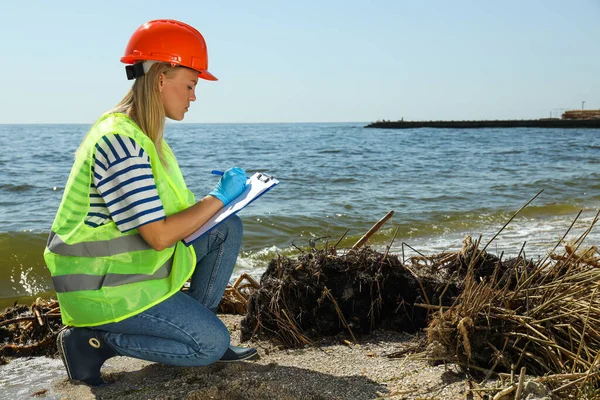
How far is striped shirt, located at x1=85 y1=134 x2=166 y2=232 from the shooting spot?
2.33m

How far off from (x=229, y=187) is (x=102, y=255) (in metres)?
0.58

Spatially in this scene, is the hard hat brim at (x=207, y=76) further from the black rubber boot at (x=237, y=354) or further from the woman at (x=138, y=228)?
the black rubber boot at (x=237, y=354)

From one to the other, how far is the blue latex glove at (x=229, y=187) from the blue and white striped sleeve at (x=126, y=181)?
305 mm

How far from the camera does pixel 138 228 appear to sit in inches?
93.8

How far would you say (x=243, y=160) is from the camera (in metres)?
19.8

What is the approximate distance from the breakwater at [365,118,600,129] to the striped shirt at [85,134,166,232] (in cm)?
5623

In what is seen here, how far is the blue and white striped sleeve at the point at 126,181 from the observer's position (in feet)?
7.63

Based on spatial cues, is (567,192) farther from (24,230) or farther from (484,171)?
(24,230)

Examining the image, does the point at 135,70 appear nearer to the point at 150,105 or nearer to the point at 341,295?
the point at 150,105

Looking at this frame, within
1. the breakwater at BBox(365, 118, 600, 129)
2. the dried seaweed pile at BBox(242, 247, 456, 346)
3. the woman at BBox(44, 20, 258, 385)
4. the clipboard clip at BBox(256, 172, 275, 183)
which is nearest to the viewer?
the woman at BBox(44, 20, 258, 385)

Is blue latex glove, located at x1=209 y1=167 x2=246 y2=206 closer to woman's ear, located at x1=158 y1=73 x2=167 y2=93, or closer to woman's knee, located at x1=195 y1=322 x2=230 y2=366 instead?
woman's ear, located at x1=158 y1=73 x2=167 y2=93

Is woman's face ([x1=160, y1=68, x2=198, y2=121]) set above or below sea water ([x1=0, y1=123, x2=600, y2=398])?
A: above

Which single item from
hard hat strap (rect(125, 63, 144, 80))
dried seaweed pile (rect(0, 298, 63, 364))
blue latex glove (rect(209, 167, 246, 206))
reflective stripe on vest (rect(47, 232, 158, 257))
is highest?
hard hat strap (rect(125, 63, 144, 80))

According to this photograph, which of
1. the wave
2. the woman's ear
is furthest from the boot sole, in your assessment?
the wave
